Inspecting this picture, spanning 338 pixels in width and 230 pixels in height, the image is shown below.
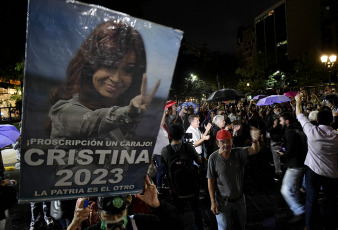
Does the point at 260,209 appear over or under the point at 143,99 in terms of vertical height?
under

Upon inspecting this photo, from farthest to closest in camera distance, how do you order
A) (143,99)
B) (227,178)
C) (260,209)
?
(260,209) < (227,178) < (143,99)

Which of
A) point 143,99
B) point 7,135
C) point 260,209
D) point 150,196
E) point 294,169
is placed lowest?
point 260,209

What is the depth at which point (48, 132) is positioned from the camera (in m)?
1.43

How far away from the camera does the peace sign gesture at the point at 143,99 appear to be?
62.0 inches

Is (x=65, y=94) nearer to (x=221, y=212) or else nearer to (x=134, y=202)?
(x=134, y=202)

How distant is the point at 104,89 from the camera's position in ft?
4.92

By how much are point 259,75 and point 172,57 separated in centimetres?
4787

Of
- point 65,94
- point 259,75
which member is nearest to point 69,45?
point 65,94

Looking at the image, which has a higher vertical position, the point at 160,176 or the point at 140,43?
the point at 140,43

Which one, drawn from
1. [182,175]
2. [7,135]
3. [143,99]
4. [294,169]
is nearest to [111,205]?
[143,99]

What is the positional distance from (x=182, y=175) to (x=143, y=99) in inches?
108

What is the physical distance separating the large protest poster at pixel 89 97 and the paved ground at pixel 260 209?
9.70 ft

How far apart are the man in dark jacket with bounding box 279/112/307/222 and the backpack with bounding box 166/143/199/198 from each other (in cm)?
188

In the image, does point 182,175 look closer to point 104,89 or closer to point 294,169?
point 294,169
